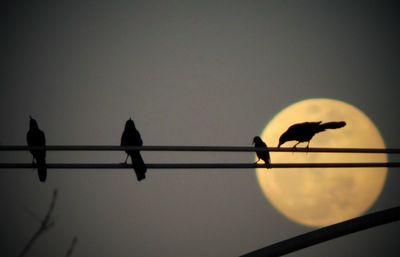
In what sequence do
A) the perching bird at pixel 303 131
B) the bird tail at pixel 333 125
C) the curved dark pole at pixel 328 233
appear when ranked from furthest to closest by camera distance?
the perching bird at pixel 303 131 < the bird tail at pixel 333 125 < the curved dark pole at pixel 328 233

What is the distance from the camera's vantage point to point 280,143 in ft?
26.2

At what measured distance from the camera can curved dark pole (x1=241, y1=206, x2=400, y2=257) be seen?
1.51 metres

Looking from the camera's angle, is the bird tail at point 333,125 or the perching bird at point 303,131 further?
the perching bird at point 303,131

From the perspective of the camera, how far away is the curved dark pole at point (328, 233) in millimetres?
1511

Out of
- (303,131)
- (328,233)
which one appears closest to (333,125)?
(303,131)

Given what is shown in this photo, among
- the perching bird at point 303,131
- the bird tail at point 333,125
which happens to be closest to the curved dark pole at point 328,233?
the bird tail at point 333,125

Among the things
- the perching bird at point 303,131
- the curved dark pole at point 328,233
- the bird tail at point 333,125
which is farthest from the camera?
the perching bird at point 303,131

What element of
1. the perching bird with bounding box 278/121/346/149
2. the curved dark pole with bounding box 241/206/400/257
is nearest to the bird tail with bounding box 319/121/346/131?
the perching bird with bounding box 278/121/346/149

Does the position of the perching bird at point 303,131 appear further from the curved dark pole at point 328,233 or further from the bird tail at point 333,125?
the curved dark pole at point 328,233

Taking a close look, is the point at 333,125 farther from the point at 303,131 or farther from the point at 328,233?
the point at 328,233

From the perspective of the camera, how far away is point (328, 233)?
1.59 m

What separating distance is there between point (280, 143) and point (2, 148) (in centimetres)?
618

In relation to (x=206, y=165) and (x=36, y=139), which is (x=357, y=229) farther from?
(x=36, y=139)

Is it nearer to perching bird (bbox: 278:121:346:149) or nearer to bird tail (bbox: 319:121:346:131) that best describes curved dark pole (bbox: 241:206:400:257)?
bird tail (bbox: 319:121:346:131)
